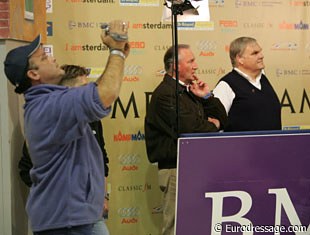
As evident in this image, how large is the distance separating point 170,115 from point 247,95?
0.60 meters

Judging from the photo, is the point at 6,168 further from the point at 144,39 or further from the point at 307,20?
the point at 307,20

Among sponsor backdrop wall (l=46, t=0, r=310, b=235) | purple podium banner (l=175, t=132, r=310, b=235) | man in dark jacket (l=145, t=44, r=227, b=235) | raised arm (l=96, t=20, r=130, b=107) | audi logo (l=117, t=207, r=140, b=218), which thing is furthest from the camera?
audi logo (l=117, t=207, r=140, b=218)

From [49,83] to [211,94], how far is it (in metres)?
1.63

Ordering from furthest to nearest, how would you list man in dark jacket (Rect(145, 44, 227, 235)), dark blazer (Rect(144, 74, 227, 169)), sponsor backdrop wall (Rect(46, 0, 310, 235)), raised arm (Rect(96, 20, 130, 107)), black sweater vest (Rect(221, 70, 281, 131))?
sponsor backdrop wall (Rect(46, 0, 310, 235)), black sweater vest (Rect(221, 70, 281, 131)), man in dark jacket (Rect(145, 44, 227, 235)), dark blazer (Rect(144, 74, 227, 169)), raised arm (Rect(96, 20, 130, 107))

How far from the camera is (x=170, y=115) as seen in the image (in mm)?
3260

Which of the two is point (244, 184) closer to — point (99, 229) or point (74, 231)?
point (99, 229)

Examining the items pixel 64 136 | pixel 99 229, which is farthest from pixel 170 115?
pixel 64 136

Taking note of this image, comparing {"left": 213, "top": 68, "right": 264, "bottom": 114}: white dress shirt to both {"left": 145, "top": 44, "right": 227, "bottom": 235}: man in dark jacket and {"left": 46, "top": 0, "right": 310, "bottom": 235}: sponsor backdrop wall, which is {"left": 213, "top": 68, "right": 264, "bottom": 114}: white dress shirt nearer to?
{"left": 145, "top": 44, "right": 227, "bottom": 235}: man in dark jacket

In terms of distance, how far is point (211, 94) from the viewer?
346 cm

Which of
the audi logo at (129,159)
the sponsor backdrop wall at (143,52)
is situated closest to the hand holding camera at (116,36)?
the sponsor backdrop wall at (143,52)

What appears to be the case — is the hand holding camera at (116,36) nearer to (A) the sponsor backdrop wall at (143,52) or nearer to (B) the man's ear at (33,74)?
(B) the man's ear at (33,74)

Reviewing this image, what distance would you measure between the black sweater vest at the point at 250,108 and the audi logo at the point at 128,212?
104 centimetres

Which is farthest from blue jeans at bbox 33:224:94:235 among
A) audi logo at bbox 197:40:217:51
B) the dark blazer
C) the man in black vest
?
audi logo at bbox 197:40:217:51

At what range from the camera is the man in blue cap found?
1838 millimetres
